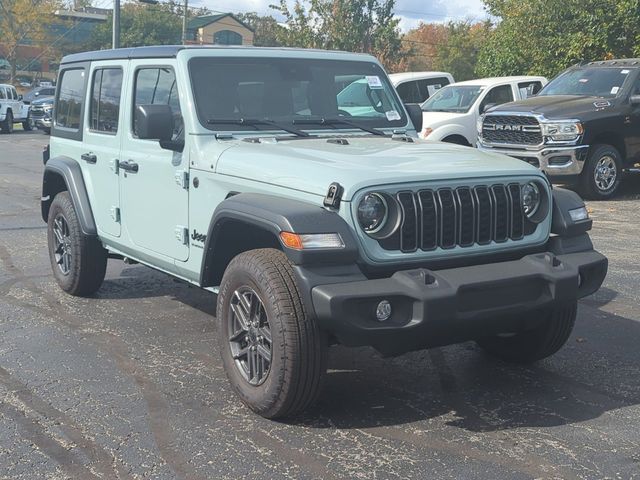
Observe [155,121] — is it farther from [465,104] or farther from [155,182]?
[465,104]

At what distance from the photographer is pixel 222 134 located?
5.18 metres

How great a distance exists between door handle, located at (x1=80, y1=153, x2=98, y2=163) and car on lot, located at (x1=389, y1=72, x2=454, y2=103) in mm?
12535

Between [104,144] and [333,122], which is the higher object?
[333,122]

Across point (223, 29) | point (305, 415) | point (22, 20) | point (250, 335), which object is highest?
point (223, 29)

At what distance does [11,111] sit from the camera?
109ft

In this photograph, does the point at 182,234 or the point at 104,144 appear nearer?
the point at 182,234

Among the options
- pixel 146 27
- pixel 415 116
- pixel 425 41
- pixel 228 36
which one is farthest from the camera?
pixel 228 36

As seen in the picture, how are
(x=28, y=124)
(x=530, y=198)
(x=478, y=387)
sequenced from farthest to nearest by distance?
(x=28, y=124) < (x=478, y=387) < (x=530, y=198)

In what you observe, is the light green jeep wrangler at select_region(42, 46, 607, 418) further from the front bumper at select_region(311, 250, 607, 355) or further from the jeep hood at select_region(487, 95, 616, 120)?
the jeep hood at select_region(487, 95, 616, 120)

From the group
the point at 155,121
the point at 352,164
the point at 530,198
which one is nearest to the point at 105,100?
the point at 155,121

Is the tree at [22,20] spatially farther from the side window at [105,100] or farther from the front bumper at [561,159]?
the side window at [105,100]

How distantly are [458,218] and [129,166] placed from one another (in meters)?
2.49

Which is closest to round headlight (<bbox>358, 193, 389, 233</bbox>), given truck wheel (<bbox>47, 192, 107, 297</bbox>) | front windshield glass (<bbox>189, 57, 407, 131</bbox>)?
front windshield glass (<bbox>189, 57, 407, 131</bbox>)

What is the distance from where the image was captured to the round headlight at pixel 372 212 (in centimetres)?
412
